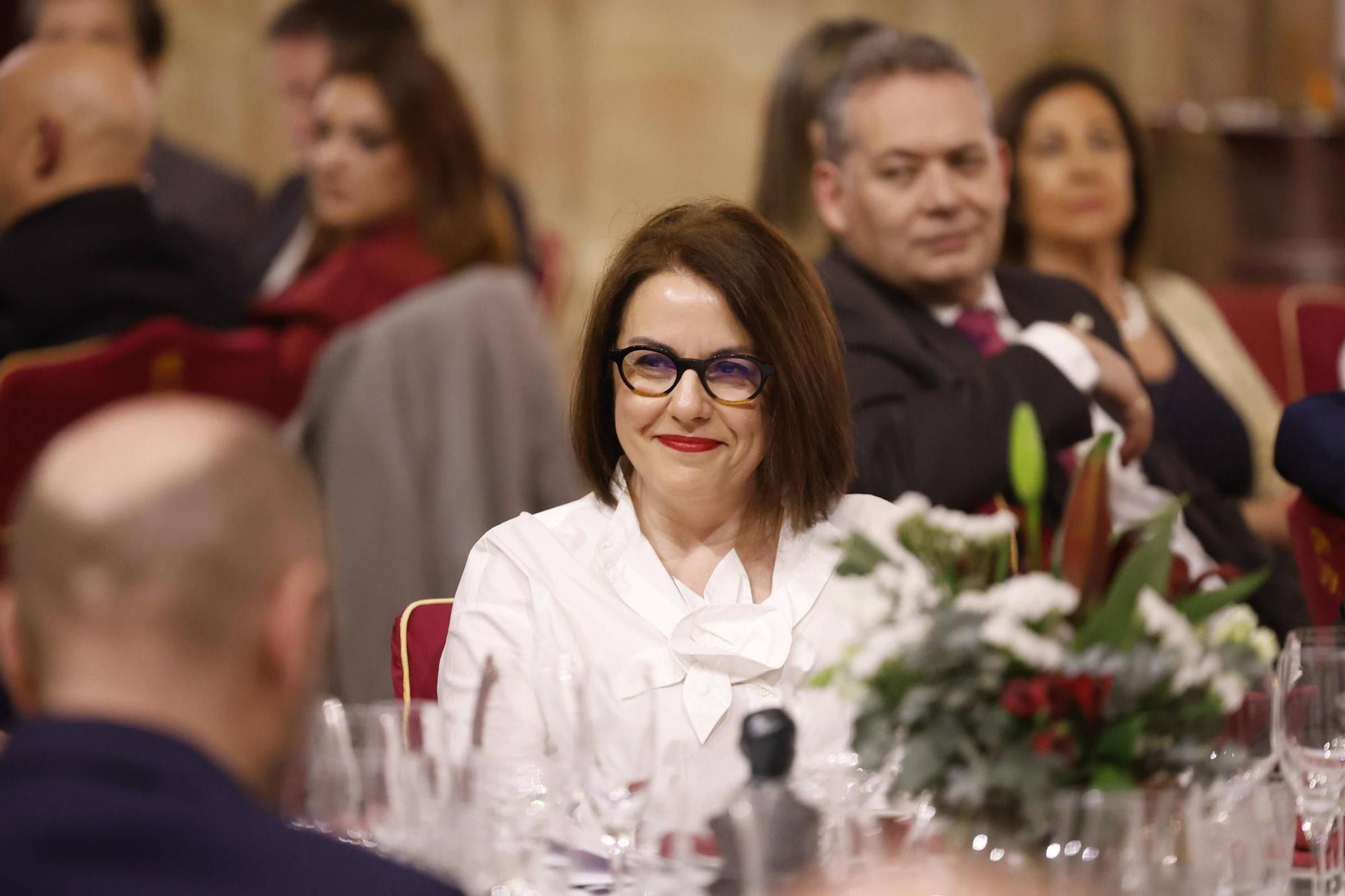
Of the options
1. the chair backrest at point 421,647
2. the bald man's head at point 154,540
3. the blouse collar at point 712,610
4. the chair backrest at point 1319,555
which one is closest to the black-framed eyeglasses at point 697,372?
the blouse collar at point 712,610

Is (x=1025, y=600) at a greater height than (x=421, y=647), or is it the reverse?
(x=1025, y=600)

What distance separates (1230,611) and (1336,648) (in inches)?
11.7

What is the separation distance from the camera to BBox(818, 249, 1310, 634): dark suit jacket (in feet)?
9.19

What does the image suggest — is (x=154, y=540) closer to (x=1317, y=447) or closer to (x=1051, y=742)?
(x=1051, y=742)

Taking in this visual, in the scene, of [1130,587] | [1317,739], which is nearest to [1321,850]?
[1317,739]

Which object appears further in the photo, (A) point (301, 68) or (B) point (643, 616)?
(A) point (301, 68)

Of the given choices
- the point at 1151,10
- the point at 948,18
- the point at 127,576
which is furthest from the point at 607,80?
the point at 127,576

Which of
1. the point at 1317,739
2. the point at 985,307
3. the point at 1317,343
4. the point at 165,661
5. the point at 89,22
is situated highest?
the point at 89,22

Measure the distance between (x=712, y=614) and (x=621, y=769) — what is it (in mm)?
509

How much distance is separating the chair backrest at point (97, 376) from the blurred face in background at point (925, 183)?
157 cm

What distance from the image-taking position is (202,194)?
5.75m

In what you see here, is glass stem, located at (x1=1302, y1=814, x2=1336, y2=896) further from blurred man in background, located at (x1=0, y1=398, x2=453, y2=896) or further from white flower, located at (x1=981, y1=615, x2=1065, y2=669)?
blurred man in background, located at (x1=0, y1=398, x2=453, y2=896)

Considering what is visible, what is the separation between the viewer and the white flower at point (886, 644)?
1400 millimetres

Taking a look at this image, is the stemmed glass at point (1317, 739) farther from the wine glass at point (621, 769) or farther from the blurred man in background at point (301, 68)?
the blurred man in background at point (301, 68)
